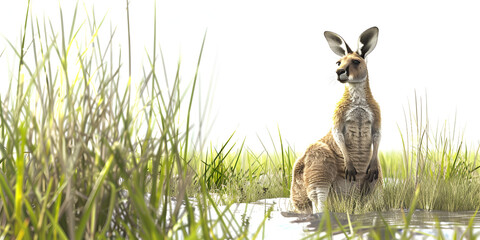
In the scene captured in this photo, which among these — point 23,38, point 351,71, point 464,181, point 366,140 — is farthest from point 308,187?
point 23,38

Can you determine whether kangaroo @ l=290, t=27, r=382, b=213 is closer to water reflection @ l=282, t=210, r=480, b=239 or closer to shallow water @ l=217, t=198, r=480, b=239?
shallow water @ l=217, t=198, r=480, b=239

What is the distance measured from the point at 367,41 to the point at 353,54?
0.66 ft

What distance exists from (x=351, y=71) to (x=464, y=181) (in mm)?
1961

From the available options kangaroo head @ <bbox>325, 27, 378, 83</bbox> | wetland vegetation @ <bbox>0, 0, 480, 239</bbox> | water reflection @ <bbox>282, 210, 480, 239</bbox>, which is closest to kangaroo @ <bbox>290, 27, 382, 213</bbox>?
kangaroo head @ <bbox>325, 27, 378, 83</bbox>

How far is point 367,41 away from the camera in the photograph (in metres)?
5.16

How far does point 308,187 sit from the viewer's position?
4840 millimetres

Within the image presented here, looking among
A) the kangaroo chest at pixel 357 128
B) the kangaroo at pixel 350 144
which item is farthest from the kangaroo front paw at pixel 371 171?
the kangaroo chest at pixel 357 128

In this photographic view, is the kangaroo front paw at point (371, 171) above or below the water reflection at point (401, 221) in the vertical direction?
above

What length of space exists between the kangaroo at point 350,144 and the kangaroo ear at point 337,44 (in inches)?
5.5

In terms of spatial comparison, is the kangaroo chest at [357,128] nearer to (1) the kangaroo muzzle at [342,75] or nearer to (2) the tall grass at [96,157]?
(1) the kangaroo muzzle at [342,75]

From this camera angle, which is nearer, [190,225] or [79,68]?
[190,225]

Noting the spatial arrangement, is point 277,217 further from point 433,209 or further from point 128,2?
point 128,2

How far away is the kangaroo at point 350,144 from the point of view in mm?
4922

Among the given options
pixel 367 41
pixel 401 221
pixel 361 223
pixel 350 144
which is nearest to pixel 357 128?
pixel 350 144
